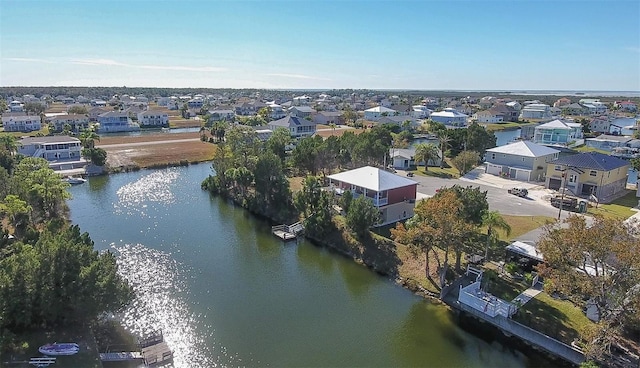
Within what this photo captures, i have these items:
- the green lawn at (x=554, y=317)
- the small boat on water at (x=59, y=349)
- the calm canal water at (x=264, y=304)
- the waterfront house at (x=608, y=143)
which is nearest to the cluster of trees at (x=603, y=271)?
the green lawn at (x=554, y=317)

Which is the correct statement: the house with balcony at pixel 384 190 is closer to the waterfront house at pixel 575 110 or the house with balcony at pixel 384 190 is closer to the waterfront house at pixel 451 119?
the waterfront house at pixel 451 119

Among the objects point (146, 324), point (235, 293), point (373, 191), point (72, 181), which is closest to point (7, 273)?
point (146, 324)

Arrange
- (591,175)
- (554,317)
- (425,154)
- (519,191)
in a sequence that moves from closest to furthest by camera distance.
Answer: (554,317) → (591,175) → (519,191) → (425,154)

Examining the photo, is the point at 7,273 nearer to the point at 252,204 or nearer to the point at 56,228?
the point at 56,228

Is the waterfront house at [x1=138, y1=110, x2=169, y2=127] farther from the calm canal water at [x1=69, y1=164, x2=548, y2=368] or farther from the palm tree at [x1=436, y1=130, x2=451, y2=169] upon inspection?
the palm tree at [x1=436, y1=130, x2=451, y2=169]

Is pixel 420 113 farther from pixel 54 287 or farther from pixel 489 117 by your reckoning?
pixel 54 287

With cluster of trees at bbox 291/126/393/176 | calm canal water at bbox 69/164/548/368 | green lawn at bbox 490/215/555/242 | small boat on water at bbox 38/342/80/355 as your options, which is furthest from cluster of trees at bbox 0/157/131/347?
cluster of trees at bbox 291/126/393/176

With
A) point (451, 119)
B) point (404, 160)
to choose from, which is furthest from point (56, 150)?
point (451, 119)
